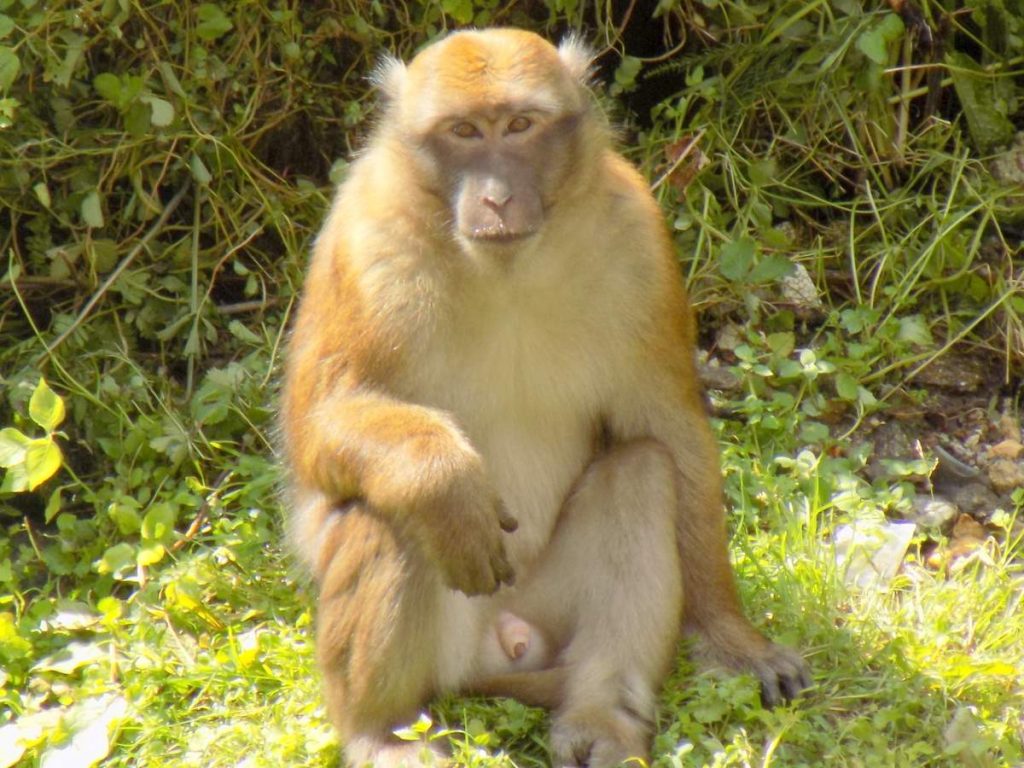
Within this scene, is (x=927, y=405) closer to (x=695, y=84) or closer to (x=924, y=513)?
(x=924, y=513)

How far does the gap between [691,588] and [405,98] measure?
164 cm

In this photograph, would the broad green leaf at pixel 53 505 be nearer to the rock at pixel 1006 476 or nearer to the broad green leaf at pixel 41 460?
the broad green leaf at pixel 41 460

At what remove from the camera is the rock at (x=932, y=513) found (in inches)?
221

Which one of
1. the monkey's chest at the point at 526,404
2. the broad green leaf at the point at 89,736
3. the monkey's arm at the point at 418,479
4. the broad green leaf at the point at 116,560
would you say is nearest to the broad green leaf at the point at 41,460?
the broad green leaf at the point at 116,560

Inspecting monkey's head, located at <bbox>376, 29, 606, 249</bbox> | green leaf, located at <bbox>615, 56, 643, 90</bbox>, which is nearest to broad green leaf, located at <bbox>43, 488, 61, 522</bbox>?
monkey's head, located at <bbox>376, 29, 606, 249</bbox>

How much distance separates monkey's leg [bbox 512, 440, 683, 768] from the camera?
14.2 feet

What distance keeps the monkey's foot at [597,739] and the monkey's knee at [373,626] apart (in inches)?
16.5

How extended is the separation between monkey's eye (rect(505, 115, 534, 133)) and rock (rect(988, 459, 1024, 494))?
8.33 feet

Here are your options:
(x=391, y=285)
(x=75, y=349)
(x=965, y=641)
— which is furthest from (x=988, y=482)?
(x=75, y=349)

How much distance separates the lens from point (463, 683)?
4559mm

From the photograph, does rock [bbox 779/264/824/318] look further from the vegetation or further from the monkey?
the monkey

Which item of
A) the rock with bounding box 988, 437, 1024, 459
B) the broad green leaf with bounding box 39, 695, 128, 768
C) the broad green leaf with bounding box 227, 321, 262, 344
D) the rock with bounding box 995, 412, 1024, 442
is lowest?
the rock with bounding box 995, 412, 1024, 442

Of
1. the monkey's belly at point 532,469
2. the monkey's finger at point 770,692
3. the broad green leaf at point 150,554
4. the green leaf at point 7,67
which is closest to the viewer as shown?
the monkey's finger at point 770,692

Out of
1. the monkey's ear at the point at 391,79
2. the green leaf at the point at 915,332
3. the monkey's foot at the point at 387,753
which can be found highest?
the monkey's ear at the point at 391,79
